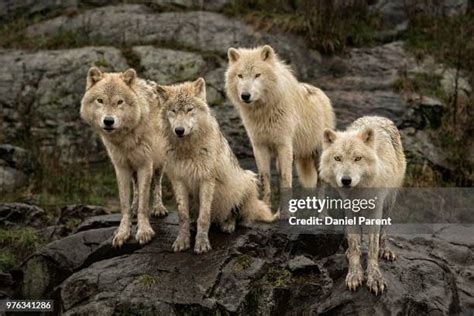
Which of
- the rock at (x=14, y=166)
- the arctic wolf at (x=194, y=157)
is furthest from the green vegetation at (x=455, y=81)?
the rock at (x=14, y=166)

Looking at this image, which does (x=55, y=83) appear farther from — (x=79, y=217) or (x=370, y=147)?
(x=370, y=147)

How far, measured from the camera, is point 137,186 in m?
8.88

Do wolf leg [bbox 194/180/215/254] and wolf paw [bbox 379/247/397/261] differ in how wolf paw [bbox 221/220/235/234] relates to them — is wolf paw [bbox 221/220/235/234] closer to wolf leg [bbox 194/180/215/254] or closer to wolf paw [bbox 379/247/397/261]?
wolf leg [bbox 194/180/215/254]

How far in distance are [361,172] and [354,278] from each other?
112 cm

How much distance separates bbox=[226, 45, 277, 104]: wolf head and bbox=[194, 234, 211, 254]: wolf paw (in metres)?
1.95

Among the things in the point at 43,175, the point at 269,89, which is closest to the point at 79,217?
the point at 43,175

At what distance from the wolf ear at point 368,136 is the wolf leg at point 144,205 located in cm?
276

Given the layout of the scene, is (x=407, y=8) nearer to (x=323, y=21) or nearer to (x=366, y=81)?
(x=323, y=21)

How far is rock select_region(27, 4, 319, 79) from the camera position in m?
15.3

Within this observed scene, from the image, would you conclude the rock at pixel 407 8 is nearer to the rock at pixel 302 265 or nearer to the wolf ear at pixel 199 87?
the wolf ear at pixel 199 87

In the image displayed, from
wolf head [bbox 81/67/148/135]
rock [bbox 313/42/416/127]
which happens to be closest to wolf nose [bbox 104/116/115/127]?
wolf head [bbox 81/67/148/135]

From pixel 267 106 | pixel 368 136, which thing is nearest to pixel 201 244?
pixel 267 106

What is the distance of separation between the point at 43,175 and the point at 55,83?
257 cm

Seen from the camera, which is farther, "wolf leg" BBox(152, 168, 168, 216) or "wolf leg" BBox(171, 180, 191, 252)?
"wolf leg" BBox(152, 168, 168, 216)
